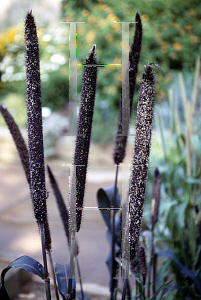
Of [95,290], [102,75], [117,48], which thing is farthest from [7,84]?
[95,290]

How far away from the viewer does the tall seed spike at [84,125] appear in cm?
39

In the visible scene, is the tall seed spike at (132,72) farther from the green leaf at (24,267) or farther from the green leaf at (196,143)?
the green leaf at (196,143)

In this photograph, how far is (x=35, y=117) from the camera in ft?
1.30

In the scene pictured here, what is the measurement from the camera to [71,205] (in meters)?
0.42

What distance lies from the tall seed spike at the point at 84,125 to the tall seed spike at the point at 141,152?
69 millimetres

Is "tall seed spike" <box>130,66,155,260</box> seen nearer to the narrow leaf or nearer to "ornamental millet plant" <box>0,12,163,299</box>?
"ornamental millet plant" <box>0,12,163,299</box>

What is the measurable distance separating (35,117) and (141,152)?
0.53ft

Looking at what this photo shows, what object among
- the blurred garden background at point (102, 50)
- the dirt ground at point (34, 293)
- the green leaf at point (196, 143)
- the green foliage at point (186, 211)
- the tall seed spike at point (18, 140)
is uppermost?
the blurred garden background at point (102, 50)

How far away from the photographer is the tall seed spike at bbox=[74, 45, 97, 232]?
39 cm

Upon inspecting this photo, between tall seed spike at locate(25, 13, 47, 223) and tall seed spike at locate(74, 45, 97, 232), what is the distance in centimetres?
5

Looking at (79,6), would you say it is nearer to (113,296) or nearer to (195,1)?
(195,1)

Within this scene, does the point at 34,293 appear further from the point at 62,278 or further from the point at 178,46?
the point at 178,46

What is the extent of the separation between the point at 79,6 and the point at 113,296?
3680 millimetres

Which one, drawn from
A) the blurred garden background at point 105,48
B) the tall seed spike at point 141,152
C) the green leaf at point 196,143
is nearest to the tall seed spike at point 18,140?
the tall seed spike at point 141,152
